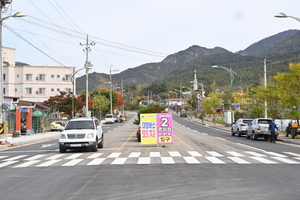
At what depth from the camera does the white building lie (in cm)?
8281

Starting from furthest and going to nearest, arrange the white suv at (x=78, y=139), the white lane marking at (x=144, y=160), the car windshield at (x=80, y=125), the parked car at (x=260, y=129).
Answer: the parked car at (x=260, y=129)
the car windshield at (x=80, y=125)
the white suv at (x=78, y=139)
the white lane marking at (x=144, y=160)

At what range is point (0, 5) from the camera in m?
28.1

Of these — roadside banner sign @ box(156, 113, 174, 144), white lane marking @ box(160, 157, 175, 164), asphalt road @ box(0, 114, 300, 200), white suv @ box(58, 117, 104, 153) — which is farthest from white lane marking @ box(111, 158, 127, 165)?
roadside banner sign @ box(156, 113, 174, 144)

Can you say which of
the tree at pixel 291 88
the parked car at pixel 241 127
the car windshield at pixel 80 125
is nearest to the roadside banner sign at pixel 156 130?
the car windshield at pixel 80 125

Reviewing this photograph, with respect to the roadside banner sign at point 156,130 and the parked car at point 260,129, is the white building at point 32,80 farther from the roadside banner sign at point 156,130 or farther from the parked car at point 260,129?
the roadside banner sign at point 156,130

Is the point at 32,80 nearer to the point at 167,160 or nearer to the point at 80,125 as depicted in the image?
the point at 80,125

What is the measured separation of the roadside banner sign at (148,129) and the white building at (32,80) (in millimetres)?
64079

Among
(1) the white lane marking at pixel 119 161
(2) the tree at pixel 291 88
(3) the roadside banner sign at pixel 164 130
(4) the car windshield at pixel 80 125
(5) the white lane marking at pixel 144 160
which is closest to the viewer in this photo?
(1) the white lane marking at pixel 119 161

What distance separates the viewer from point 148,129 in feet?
71.4

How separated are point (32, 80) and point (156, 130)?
68.4 m

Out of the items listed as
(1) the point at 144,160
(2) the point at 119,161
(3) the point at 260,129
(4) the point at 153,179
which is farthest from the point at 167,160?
(3) the point at 260,129

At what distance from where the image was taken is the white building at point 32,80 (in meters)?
82.8

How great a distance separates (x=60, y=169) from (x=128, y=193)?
511cm

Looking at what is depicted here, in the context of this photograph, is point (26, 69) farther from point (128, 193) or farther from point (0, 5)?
point (128, 193)
